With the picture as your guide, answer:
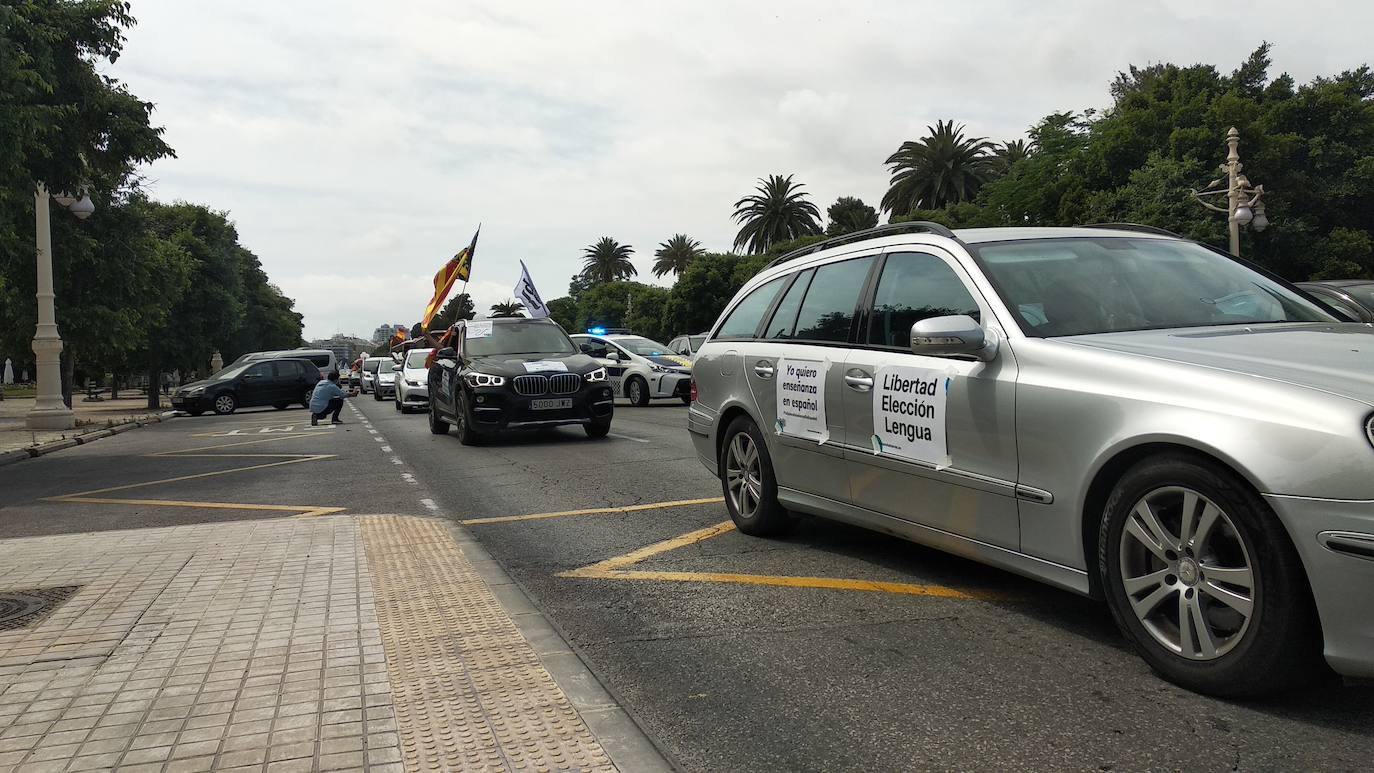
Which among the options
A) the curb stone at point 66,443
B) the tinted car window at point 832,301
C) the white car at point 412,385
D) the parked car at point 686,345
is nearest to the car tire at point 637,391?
the parked car at point 686,345

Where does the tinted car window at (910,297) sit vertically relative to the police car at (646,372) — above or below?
above

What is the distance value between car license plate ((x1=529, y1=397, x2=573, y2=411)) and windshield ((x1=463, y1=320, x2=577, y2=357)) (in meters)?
1.10

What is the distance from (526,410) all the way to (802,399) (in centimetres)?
878

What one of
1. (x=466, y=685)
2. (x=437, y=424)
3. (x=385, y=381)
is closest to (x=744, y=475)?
(x=466, y=685)

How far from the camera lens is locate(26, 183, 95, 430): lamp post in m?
21.3

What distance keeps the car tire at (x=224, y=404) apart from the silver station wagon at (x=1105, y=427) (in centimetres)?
3000

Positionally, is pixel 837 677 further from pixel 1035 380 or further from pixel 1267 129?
pixel 1267 129

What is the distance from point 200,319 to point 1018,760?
44.0m

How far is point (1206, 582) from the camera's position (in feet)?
11.1

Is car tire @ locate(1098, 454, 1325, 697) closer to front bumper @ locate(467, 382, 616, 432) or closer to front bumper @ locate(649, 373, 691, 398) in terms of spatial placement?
front bumper @ locate(467, 382, 616, 432)

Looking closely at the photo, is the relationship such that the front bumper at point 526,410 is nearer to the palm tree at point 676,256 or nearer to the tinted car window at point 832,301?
the tinted car window at point 832,301

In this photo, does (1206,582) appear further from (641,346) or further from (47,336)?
(47,336)

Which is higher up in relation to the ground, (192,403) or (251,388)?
(251,388)

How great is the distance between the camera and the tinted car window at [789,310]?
617 cm
